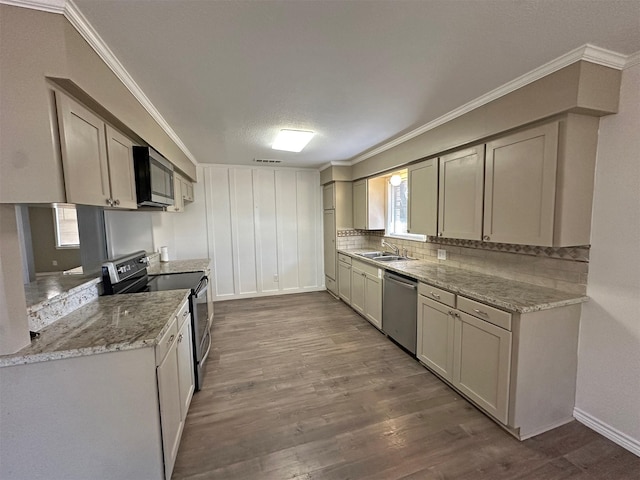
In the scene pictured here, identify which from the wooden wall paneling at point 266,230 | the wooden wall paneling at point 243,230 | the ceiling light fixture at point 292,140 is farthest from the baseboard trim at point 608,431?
the wooden wall paneling at point 243,230

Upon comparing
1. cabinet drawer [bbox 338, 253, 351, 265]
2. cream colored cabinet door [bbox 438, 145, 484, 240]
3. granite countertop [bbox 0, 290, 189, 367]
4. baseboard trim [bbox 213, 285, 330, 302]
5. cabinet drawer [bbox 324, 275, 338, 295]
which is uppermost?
cream colored cabinet door [bbox 438, 145, 484, 240]

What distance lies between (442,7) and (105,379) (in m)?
2.33

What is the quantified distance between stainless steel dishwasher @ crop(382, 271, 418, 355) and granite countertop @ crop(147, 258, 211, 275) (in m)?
2.21

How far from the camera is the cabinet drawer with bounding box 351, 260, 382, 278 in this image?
347 centimetres

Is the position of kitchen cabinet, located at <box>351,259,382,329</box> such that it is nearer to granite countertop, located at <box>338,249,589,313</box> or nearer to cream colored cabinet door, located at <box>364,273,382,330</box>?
cream colored cabinet door, located at <box>364,273,382,330</box>

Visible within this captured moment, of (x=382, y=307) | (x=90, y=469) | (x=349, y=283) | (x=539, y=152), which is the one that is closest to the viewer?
(x=90, y=469)

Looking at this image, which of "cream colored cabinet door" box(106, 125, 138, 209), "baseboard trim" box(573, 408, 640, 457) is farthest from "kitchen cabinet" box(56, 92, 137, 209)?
"baseboard trim" box(573, 408, 640, 457)

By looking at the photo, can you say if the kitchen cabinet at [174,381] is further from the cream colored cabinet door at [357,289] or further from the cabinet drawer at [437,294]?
the cream colored cabinet door at [357,289]

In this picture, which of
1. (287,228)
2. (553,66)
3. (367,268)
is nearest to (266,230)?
(287,228)

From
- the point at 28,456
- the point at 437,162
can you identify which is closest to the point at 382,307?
the point at 437,162

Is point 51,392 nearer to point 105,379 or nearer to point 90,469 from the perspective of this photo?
point 105,379

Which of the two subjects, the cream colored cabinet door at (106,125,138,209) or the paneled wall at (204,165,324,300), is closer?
the cream colored cabinet door at (106,125,138,209)

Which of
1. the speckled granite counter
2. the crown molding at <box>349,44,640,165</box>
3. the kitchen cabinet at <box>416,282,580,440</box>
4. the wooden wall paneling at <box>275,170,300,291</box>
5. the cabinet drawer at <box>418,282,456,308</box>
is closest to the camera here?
the speckled granite counter

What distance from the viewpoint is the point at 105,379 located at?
4.35ft
